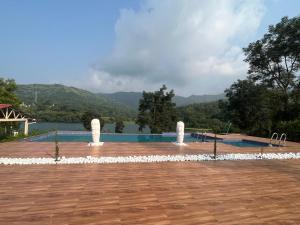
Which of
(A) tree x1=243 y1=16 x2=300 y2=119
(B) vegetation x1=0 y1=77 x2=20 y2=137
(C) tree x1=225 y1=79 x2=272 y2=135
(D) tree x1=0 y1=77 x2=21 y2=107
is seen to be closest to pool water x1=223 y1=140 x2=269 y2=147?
(C) tree x1=225 y1=79 x2=272 y2=135

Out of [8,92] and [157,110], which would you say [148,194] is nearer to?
[8,92]

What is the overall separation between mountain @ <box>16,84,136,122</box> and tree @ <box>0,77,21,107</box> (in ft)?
41.2

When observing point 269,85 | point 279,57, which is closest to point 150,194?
point 269,85

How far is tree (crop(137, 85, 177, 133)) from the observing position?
21797 millimetres

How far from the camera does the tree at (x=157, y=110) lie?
2180cm

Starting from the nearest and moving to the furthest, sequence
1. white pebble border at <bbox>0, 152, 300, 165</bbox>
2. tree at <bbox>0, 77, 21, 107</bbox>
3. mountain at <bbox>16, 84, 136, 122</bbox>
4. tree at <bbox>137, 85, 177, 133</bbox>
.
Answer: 1. white pebble border at <bbox>0, 152, 300, 165</bbox>
2. tree at <bbox>0, 77, 21, 107</bbox>
3. tree at <bbox>137, 85, 177, 133</bbox>
4. mountain at <bbox>16, 84, 136, 122</bbox>

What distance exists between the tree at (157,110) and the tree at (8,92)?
8509 mm

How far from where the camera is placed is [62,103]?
194 ft

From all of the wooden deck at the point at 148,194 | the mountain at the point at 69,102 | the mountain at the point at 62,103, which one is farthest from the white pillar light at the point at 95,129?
the mountain at the point at 62,103

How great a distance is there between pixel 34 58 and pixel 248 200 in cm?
1805

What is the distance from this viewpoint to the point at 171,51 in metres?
21.2

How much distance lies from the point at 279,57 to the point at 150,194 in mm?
18233

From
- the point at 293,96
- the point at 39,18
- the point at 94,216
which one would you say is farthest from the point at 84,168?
the point at 293,96

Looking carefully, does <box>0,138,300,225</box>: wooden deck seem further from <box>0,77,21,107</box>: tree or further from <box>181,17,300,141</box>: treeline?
<box>181,17,300,141</box>: treeline
